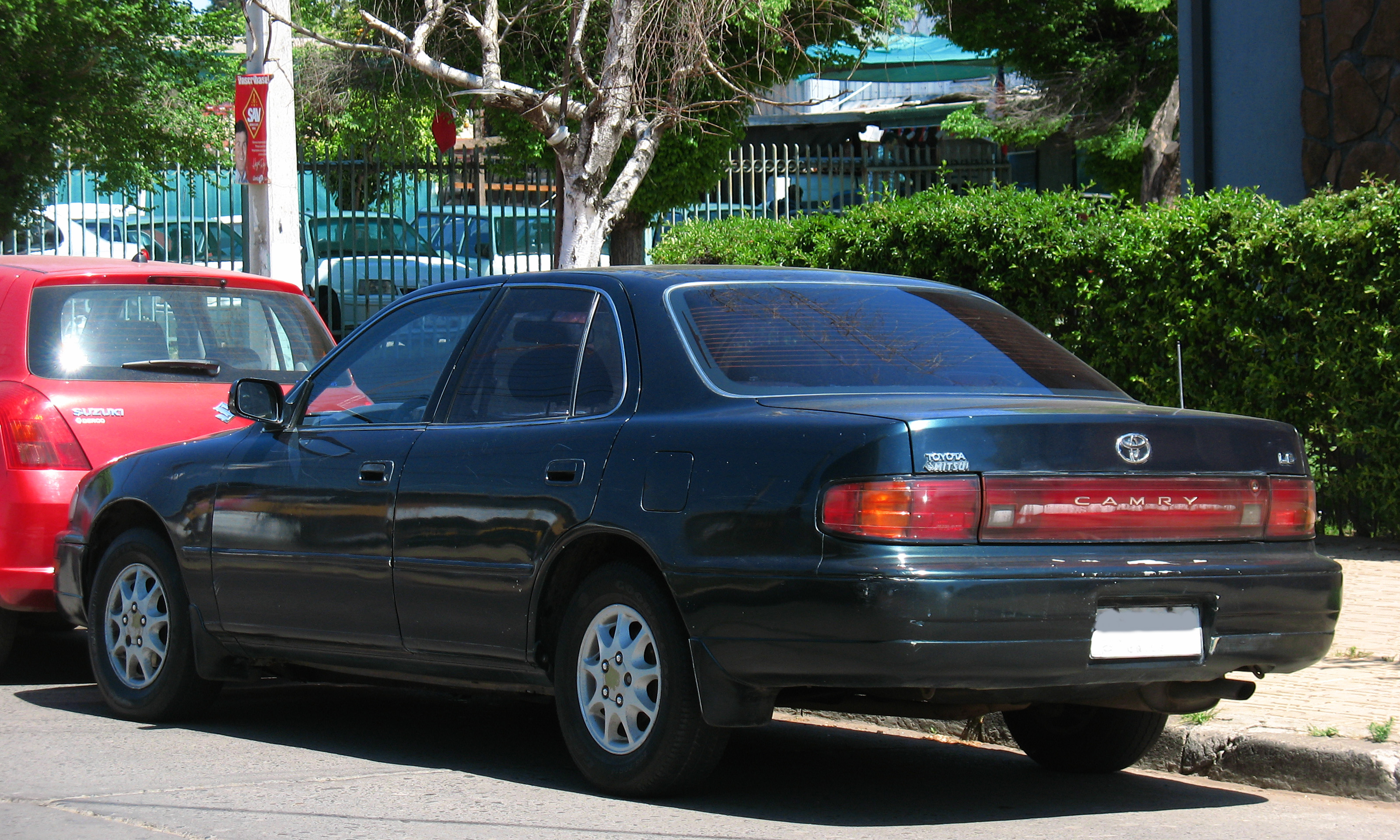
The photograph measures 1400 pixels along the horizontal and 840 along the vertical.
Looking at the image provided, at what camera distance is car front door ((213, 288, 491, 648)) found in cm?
570

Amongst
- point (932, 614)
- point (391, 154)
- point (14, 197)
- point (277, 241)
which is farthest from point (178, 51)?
point (932, 614)

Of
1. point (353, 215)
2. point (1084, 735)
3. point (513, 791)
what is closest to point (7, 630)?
point (513, 791)

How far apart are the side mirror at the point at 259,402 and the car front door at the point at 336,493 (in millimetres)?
72

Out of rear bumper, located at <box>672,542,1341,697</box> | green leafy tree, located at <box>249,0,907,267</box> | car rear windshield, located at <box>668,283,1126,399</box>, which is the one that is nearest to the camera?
rear bumper, located at <box>672,542,1341,697</box>

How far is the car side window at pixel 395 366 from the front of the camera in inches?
231

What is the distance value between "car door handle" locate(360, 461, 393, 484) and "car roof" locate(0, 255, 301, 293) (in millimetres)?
2505

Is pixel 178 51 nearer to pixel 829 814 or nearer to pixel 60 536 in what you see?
pixel 60 536

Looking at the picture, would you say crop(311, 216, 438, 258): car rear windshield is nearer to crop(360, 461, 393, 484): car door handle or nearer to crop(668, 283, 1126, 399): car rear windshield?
crop(360, 461, 393, 484): car door handle

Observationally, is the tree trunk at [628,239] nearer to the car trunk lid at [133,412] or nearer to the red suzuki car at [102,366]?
the red suzuki car at [102,366]

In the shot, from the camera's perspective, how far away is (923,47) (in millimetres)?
33781

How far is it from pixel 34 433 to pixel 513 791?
3062 mm

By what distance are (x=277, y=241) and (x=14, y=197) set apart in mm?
9333

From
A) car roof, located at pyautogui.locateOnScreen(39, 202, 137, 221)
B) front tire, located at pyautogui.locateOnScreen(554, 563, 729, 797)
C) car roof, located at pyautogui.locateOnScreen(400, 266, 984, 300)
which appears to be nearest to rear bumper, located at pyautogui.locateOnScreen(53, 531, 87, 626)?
car roof, located at pyautogui.locateOnScreen(400, 266, 984, 300)

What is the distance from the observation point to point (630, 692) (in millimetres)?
4922
